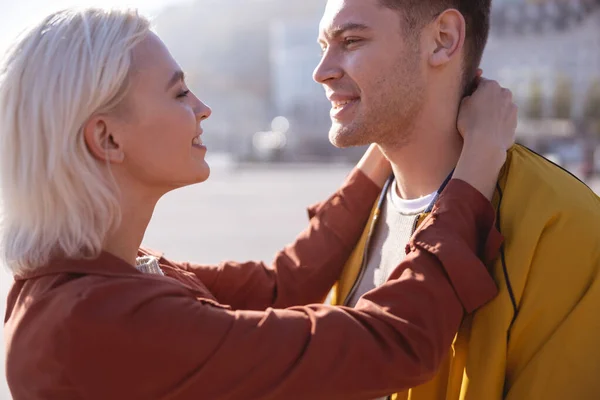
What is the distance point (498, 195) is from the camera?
1914 mm

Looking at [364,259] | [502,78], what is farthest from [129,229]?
[502,78]

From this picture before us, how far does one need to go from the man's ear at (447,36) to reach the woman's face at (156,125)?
675mm

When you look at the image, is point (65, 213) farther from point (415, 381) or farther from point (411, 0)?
point (411, 0)

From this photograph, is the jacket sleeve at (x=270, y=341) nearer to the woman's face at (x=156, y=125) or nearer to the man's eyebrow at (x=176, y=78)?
the woman's face at (x=156, y=125)

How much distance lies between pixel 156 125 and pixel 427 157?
→ 30.1 inches

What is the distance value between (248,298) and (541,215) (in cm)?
103

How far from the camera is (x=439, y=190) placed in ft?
6.96

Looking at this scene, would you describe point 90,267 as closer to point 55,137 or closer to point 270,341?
point 55,137

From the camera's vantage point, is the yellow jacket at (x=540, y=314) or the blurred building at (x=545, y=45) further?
the blurred building at (x=545, y=45)

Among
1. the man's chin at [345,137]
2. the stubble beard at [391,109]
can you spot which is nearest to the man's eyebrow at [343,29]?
the stubble beard at [391,109]

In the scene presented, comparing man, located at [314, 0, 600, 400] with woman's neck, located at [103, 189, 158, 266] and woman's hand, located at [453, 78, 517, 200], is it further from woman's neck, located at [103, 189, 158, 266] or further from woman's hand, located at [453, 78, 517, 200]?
woman's neck, located at [103, 189, 158, 266]

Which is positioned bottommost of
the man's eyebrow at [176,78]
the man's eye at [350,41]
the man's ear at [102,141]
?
the man's ear at [102,141]

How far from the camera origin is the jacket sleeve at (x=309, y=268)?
245 cm

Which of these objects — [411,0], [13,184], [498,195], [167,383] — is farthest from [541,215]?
[13,184]
